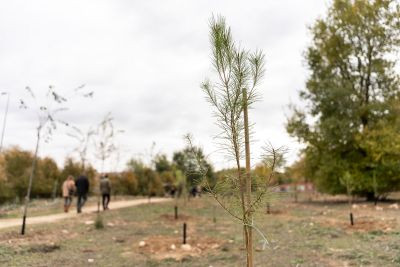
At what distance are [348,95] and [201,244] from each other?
15792 millimetres

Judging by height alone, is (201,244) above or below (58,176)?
below

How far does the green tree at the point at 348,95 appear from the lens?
23.9 m

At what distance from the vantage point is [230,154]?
446 cm

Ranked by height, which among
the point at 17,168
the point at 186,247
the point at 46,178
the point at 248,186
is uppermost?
the point at 17,168

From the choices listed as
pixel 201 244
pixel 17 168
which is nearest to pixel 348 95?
pixel 201 244

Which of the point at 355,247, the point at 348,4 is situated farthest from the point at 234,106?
the point at 348,4

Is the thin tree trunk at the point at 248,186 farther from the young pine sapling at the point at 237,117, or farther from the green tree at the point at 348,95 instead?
the green tree at the point at 348,95

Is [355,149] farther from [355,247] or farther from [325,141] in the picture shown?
[355,247]

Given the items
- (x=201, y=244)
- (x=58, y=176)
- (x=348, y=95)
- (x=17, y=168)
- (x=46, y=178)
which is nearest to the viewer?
(x=201, y=244)

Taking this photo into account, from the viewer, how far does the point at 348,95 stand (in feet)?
78.7

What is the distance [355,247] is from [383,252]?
1.01 meters

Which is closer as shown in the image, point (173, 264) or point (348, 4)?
point (173, 264)

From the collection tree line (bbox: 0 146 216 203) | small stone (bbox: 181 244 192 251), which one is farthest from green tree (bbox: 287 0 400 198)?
small stone (bbox: 181 244 192 251)

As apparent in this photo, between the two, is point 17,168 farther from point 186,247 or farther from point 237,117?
point 237,117
